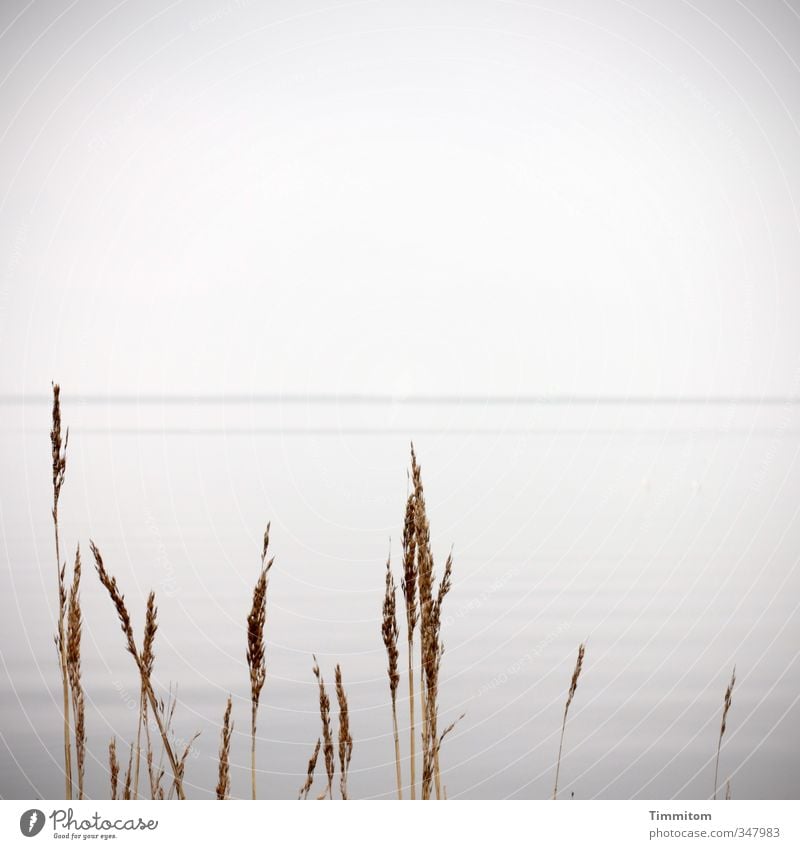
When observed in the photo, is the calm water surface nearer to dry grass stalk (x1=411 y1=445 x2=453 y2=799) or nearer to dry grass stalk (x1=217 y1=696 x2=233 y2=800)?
dry grass stalk (x1=217 y1=696 x2=233 y2=800)

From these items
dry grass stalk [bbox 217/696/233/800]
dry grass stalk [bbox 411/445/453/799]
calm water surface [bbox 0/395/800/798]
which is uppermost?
calm water surface [bbox 0/395/800/798]

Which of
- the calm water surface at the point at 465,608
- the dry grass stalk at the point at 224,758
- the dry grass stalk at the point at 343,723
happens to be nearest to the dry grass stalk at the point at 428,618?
the dry grass stalk at the point at 343,723

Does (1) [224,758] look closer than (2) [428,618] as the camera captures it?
No

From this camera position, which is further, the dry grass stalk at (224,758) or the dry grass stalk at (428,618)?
the dry grass stalk at (224,758)

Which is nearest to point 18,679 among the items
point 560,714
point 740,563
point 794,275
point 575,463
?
point 560,714

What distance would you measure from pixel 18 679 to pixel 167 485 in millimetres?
5338
